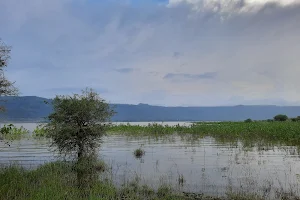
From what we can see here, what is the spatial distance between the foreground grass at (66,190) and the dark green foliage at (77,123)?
155cm

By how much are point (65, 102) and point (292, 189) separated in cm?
1223

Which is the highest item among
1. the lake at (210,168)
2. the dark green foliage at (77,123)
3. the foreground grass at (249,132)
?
the dark green foliage at (77,123)

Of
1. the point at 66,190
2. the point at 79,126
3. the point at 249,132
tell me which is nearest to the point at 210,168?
the point at 79,126

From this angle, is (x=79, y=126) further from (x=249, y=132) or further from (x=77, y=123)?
(x=249, y=132)

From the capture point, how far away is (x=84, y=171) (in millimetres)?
15977

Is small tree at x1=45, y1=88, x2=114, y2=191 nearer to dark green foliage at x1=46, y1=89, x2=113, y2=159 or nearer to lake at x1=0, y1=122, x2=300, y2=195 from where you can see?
dark green foliage at x1=46, y1=89, x2=113, y2=159

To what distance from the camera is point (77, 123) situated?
54.4 feet

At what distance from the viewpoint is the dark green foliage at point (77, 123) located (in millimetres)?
16172

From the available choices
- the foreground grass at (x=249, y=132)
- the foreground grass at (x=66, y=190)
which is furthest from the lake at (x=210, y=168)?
the foreground grass at (x=249, y=132)

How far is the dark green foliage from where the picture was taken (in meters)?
16.2

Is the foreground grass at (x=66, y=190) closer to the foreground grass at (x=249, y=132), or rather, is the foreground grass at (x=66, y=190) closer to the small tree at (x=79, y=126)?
the small tree at (x=79, y=126)

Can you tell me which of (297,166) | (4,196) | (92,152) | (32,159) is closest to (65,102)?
(92,152)

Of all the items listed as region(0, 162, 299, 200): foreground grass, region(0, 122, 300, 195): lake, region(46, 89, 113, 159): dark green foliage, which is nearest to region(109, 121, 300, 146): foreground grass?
region(0, 122, 300, 195): lake

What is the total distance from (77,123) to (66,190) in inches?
196
